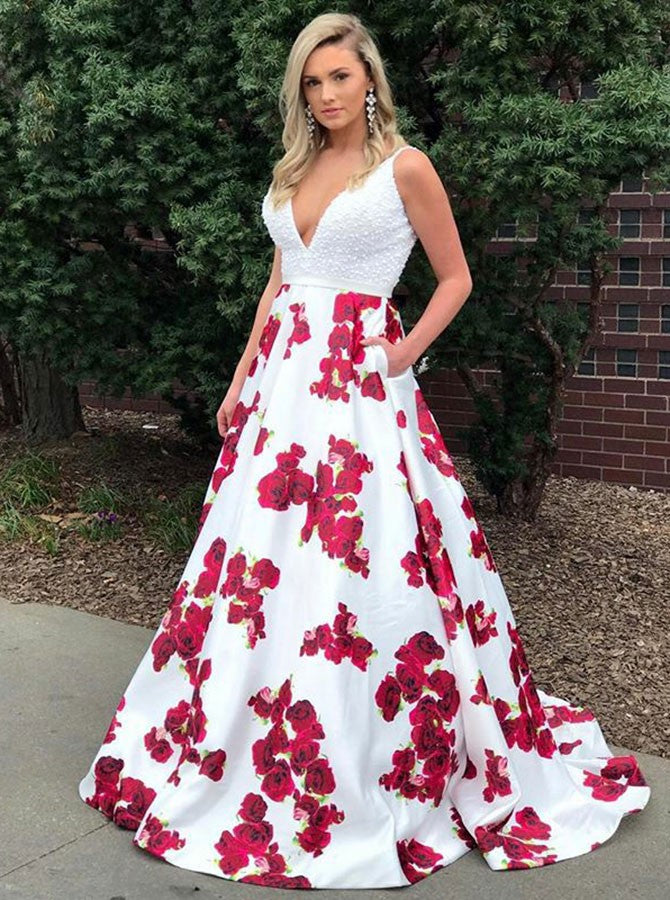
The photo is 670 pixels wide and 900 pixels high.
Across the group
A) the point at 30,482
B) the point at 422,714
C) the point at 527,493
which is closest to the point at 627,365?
the point at 527,493

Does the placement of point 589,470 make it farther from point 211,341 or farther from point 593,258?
point 211,341

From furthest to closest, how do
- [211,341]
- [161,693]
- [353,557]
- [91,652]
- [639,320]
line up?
1. [639,320]
2. [211,341]
3. [91,652]
4. [161,693]
5. [353,557]

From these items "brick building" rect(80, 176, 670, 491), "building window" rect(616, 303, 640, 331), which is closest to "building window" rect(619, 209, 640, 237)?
"brick building" rect(80, 176, 670, 491)

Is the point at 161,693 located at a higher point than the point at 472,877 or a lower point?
higher

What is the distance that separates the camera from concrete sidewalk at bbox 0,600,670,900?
2697 millimetres

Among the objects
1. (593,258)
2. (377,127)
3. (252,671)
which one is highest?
(377,127)

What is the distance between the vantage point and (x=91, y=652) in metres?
4.32

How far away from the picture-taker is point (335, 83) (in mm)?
2928

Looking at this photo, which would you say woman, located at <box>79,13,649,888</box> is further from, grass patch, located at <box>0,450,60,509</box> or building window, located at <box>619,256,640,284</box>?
building window, located at <box>619,256,640,284</box>

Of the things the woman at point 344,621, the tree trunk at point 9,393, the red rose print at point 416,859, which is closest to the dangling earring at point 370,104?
the woman at point 344,621

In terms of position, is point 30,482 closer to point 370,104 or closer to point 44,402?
point 44,402

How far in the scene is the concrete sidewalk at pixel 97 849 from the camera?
8.85ft

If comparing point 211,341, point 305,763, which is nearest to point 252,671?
point 305,763

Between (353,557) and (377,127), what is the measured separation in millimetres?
1135
